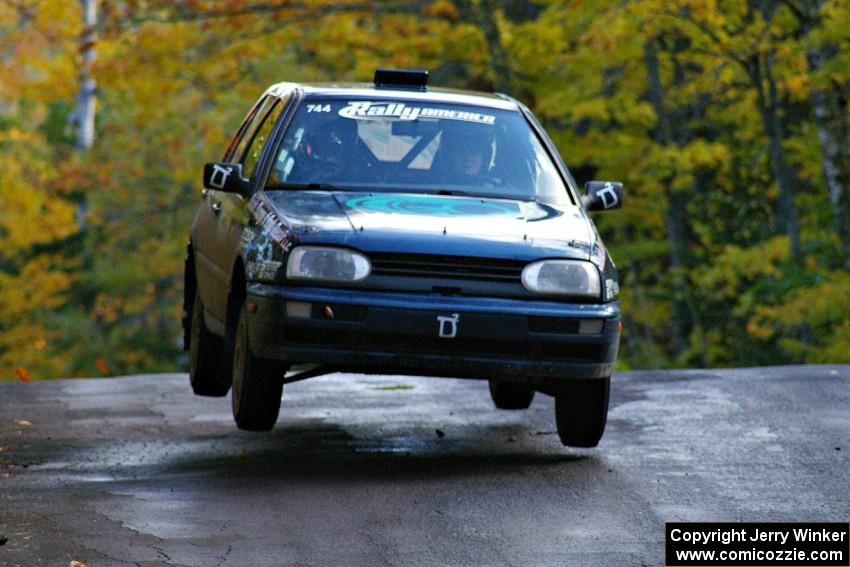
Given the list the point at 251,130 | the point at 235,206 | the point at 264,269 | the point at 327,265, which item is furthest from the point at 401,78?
the point at 327,265

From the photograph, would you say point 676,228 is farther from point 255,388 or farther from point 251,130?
point 255,388

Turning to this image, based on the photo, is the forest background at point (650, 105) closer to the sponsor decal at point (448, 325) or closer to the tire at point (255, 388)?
the tire at point (255, 388)

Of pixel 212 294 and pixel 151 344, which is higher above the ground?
pixel 212 294

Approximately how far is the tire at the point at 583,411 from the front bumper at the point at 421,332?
1.86 feet

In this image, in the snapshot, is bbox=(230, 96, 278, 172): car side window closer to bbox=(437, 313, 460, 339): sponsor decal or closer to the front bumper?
the front bumper

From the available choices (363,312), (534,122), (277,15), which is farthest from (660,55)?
(363,312)

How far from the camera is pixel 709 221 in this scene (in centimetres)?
2655

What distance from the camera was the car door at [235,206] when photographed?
32.0ft

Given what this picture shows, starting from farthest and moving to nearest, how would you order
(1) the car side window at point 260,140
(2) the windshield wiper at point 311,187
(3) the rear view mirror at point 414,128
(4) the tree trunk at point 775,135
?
(4) the tree trunk at point 775,135 < (1) the car side window at point 260,140 < (3) the rear view mirror at point 414,128 < (2) the windshield wiper at point 311,187

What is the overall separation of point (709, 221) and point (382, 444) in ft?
56.5

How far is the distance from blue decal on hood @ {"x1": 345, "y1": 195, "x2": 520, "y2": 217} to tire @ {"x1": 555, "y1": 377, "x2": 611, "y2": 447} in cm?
95

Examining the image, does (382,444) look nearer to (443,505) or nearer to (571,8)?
(443,505)

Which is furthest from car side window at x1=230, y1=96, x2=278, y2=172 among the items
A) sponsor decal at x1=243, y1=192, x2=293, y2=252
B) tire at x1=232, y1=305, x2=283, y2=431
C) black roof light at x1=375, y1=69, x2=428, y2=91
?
tire at x1=232, y1=305, x2=283, y2=431

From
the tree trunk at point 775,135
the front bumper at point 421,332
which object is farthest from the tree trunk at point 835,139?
the front bumper at point 421,332
